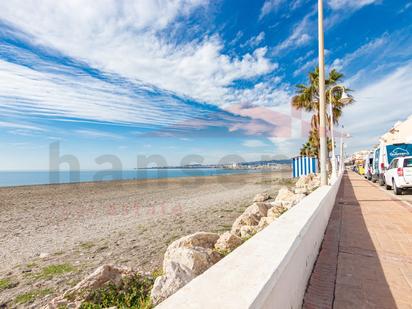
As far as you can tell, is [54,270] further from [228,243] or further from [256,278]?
[256,278]

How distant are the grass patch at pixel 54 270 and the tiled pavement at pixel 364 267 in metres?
5.43

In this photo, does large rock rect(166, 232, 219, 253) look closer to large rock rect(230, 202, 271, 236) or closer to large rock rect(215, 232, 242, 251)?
large rock rect(215, 232, 242, 251)

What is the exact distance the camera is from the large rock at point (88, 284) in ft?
10.4

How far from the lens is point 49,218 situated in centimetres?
1356

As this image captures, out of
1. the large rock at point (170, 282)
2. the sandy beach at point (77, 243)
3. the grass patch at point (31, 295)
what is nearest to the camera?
the large rock at point (170, 282)

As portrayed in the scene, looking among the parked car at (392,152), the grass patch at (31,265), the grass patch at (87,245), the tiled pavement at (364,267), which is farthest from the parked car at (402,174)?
the grass patch at (31,265)

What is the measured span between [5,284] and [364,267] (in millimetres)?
6919

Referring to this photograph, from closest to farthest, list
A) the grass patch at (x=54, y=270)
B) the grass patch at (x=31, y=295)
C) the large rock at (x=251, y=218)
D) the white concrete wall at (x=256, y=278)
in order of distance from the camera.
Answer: the white concrete wall at (x=256, y=278) → the grass patch at (x=31, y=295) → the grass patch at (x=54, y=270) → the large rock at (x=251, y=218)

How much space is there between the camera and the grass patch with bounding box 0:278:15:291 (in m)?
5.16

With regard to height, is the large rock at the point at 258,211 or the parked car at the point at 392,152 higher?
the parked car at the point at 392,152

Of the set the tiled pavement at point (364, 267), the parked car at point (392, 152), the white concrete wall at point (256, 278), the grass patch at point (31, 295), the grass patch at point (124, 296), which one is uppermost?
the parked car at point (392, 152)

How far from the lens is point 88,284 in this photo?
3.45m

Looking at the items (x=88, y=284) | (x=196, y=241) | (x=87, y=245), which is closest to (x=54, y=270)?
(x=87, y=245)

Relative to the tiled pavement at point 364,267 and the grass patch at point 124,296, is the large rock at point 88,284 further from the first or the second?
the tiled pavement at point 364,267
